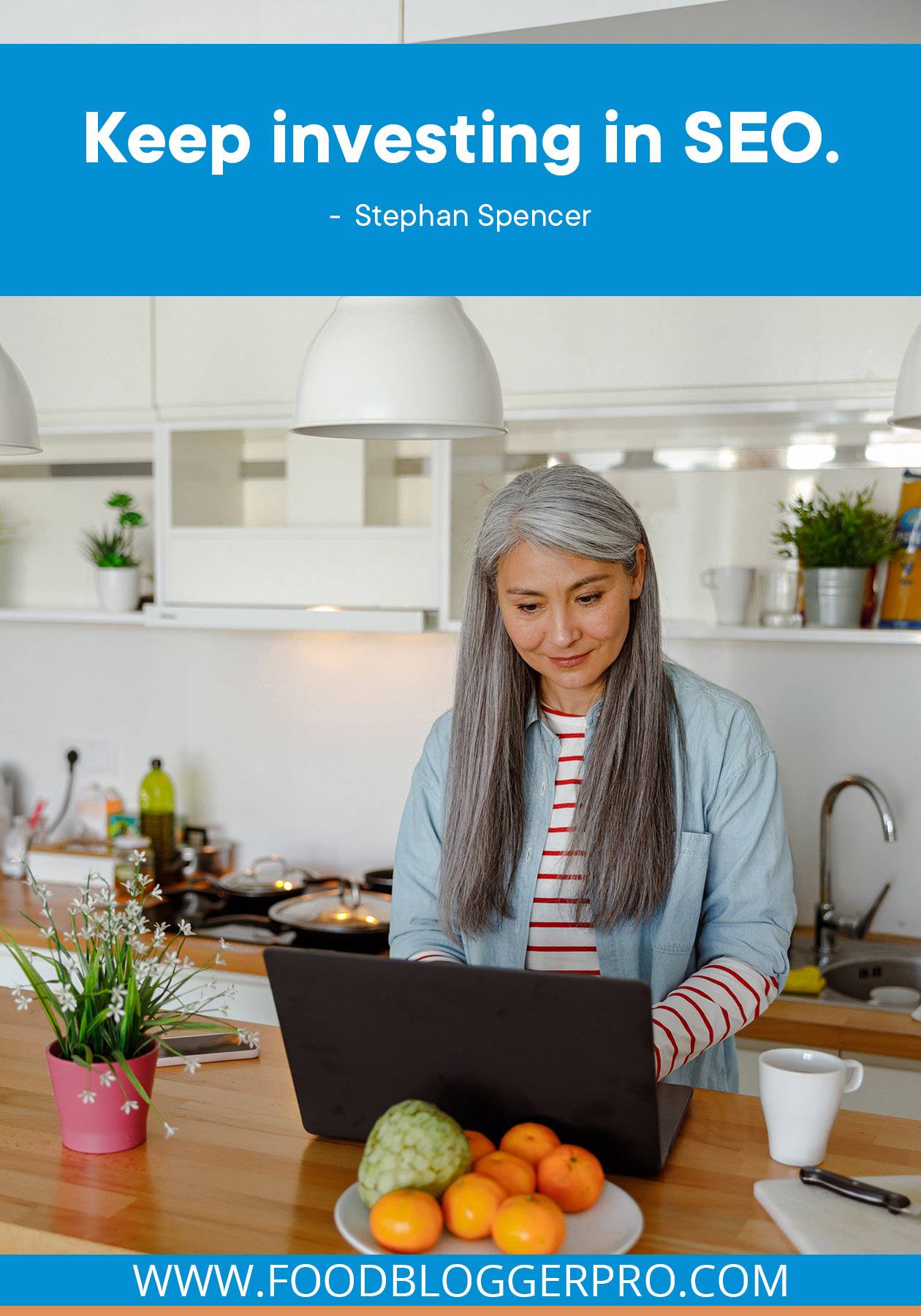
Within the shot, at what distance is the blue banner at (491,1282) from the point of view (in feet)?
3.27

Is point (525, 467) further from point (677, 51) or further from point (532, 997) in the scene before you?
point (532, 997)

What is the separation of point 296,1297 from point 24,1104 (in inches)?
19.5

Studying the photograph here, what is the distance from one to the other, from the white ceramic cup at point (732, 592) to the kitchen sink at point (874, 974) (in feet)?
2.40

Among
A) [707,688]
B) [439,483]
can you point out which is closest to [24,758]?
[439,483]

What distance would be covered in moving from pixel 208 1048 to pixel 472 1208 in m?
0.60

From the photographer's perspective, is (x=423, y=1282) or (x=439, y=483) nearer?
(x=423, y=1282)

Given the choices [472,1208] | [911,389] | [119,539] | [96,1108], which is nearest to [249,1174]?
[96,1108]

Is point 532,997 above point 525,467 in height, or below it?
below

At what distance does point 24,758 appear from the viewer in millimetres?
3500

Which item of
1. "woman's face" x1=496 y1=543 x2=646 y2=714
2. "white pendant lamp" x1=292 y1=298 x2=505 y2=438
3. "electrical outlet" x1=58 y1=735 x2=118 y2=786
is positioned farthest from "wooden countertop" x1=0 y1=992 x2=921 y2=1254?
"electrical outlet" x1=58 y1=735 x2=118 y2=786

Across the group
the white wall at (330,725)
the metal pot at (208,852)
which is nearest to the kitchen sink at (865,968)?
the white wall at (330,725)

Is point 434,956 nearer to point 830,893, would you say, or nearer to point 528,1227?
point 528,1227

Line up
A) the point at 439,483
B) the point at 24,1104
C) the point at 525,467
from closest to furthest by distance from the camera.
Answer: the point at 24,1104 → the point at 439,483 → the point at 525,467

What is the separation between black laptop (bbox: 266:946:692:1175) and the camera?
3.62 ft
